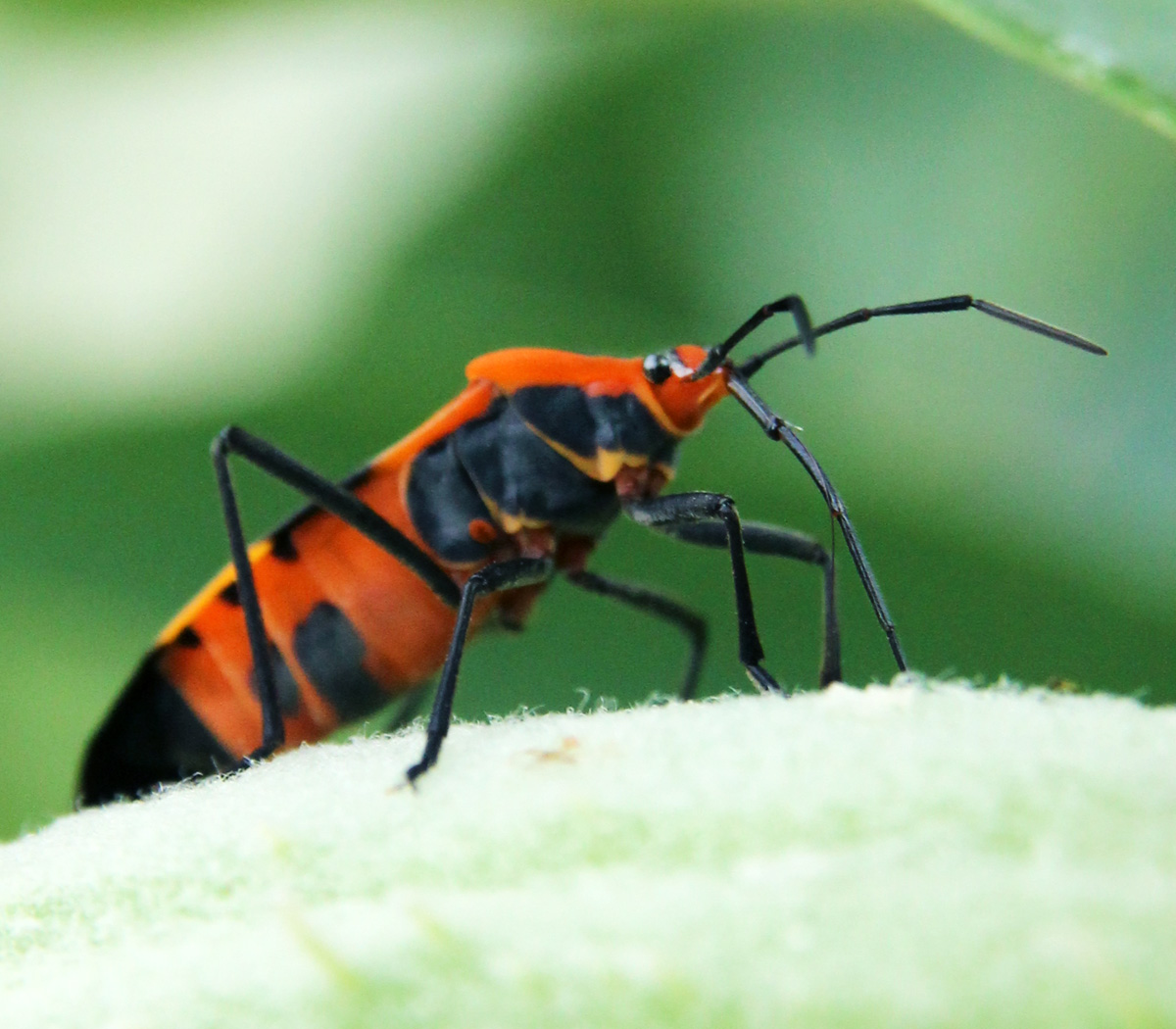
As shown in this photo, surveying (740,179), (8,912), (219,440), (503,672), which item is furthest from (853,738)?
(740,179)

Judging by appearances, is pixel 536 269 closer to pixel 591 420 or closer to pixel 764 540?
pixel 591 420

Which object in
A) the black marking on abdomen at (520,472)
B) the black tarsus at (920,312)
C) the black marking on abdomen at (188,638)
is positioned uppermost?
the black tarsus at (920,312)

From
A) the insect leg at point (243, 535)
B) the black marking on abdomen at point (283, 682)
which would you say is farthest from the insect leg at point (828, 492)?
the black marking on abdomen at point (283, 682)

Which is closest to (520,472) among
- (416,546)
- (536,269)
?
(416,546)

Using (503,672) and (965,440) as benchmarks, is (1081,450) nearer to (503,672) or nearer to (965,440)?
(965,440)

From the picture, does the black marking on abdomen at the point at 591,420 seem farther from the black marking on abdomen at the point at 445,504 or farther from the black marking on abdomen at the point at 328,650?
the black marking on abdomen at the point at 328,650

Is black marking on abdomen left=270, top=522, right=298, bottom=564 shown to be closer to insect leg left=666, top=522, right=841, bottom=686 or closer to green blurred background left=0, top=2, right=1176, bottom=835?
green blurred background left=0, top=2, right=1176, bottom=835

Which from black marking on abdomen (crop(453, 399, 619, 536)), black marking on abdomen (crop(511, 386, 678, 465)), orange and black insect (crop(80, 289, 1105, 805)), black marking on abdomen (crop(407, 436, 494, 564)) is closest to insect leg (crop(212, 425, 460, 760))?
orange and black insect (crop(80, 289, 1105, 805))
